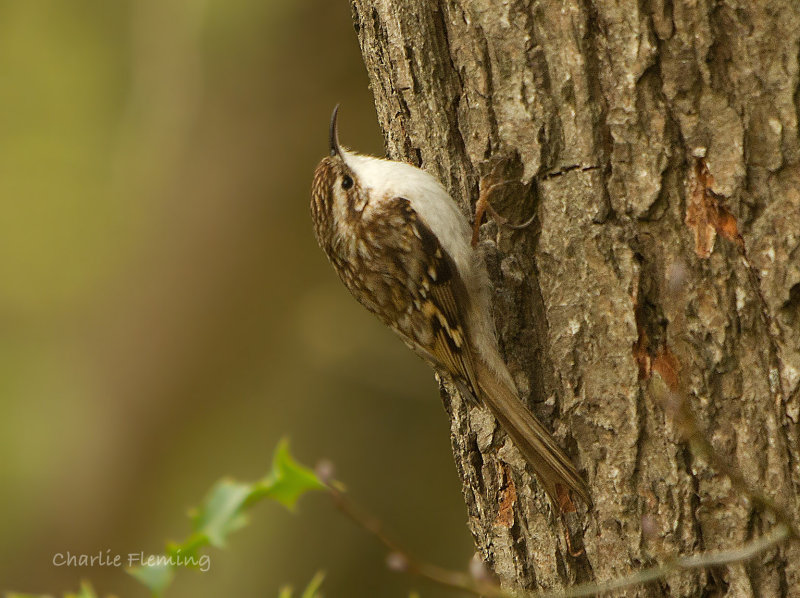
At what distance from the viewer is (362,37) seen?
247 centimetres

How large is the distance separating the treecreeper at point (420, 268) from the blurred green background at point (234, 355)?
147 centimetres

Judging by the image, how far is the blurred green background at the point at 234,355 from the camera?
4199 mm

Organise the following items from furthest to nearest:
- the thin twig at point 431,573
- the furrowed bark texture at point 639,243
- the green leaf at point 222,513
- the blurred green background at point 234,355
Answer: the blurred green background at point 234,355 < the green leaf at point 222,513 < the furrowed bark texture at point 639,243 < the thin twig at point 431,573

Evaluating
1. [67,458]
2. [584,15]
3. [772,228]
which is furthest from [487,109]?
[67,458]

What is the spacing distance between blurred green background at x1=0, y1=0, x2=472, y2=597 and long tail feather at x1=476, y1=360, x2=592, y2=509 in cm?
209

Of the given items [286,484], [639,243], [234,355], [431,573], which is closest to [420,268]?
[639,243]

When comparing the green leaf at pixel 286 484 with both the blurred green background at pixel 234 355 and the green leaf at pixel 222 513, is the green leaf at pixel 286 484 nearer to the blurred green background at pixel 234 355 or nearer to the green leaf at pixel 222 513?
the green leaf at pixel 222 513

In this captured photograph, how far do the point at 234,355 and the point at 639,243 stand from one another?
109 inches

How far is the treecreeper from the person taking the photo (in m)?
2.29

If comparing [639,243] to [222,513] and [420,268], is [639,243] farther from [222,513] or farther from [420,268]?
[222,513]

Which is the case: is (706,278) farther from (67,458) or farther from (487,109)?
(67,458)

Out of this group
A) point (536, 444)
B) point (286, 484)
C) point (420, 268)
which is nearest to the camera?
point (286, 484)

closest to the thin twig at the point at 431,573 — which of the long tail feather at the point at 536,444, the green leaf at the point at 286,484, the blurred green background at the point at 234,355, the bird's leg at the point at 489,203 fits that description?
the green leaf at the point at 286,484

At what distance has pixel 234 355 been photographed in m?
4.32
